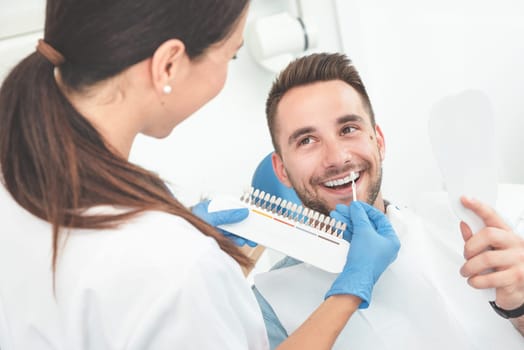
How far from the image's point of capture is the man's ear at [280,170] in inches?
66.1

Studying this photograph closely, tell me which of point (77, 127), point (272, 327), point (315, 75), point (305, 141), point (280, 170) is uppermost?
point (77, 127)

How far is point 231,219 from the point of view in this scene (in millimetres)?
1287

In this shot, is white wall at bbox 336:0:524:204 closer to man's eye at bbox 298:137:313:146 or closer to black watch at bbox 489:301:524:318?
man's eye at bbox 298:137:313:146

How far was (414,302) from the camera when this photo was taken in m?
1.43

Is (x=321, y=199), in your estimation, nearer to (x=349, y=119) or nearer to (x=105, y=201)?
(x=349, y=119)

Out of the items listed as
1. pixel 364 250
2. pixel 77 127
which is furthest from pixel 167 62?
pixel 364 250

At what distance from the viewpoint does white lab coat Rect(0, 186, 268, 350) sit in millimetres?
794

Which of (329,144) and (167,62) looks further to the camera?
(329,144)

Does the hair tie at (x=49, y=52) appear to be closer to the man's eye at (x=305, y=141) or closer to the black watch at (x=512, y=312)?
the man's eye at (x=305, y=141)

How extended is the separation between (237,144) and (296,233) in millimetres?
905

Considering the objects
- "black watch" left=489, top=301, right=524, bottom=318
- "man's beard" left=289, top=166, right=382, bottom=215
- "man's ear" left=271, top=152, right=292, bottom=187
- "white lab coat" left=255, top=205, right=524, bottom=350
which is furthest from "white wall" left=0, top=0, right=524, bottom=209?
"black watch" left=489, top=301, right=524, bottom=318

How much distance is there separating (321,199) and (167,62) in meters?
0.79

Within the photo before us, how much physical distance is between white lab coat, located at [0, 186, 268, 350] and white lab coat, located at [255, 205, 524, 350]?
63cm

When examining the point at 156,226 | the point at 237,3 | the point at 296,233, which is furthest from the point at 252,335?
the point at 237,3
